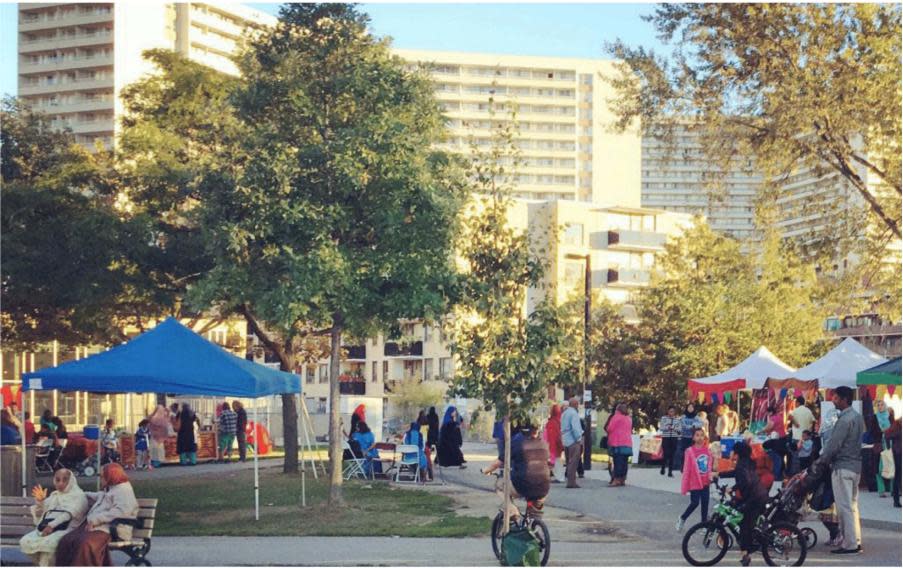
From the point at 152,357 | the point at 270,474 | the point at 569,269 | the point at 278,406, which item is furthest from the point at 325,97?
the point at 569,269

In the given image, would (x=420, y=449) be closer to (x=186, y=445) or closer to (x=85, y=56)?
(x=186, y=445)

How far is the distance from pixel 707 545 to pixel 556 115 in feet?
482

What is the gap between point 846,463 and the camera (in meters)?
16.3

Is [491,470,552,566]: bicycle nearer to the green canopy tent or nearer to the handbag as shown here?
the handbag

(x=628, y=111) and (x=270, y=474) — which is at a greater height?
(x=628, y=111)

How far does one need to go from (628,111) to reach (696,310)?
21.8 m

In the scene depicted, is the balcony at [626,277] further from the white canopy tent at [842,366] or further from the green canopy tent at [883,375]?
the green canopy tent at [883,375]

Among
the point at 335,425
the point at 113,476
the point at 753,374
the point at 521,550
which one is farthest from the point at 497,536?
the point at 753,374

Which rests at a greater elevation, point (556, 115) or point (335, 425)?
point (556, 115)

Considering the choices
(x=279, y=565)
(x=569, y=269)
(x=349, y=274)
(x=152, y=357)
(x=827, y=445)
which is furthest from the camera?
(x=569, y=269)

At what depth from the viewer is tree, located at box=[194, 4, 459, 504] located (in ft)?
69.7

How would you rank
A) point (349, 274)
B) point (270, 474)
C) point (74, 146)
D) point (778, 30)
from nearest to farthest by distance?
point (349, 274), point (778, 30), point (270, 474), point (74, 146)

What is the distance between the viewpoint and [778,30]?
78.8ft

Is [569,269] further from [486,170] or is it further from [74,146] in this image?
[486,170]
